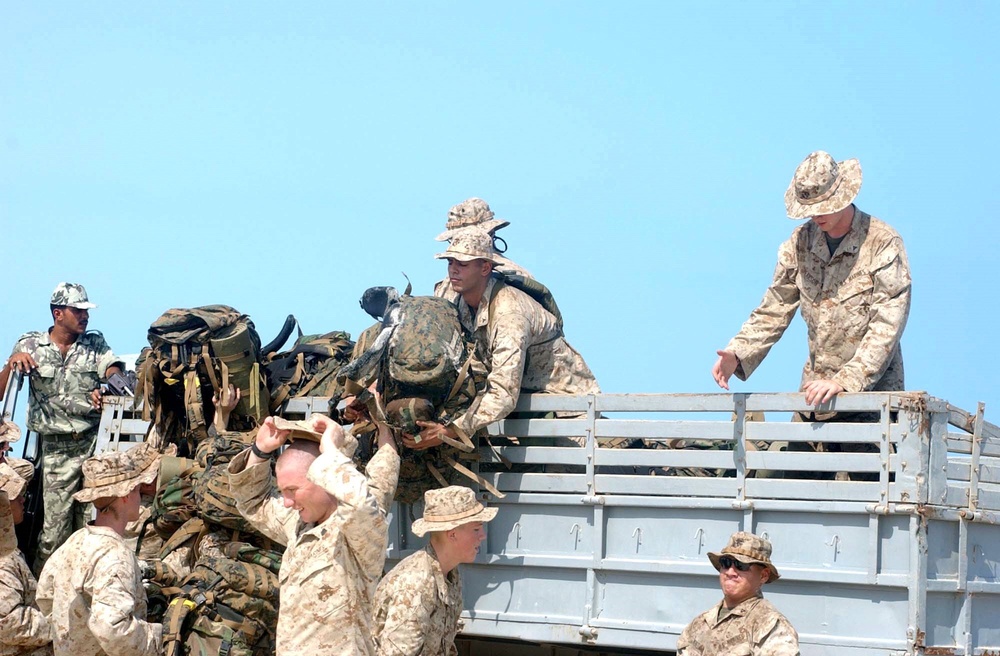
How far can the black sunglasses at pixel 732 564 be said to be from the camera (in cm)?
660

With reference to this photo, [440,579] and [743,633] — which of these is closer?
[743,633]

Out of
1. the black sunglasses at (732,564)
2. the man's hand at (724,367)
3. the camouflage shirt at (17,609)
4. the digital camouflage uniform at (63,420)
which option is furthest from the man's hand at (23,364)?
the black sunglasses at (732,564)

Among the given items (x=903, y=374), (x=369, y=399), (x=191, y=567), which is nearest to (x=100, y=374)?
(x=191, y=567)

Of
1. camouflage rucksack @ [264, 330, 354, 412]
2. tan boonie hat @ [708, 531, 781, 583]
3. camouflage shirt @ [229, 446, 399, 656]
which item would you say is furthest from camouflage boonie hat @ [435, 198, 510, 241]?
camouflage shirt @ [229, 446, 399, 656]

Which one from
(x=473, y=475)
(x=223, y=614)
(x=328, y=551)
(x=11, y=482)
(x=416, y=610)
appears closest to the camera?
(x=328, y=551)

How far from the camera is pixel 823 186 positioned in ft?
24.7

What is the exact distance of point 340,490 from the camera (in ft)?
17.1

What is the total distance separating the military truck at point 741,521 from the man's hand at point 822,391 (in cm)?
8

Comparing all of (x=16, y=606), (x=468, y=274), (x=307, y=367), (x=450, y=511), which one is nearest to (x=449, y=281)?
(x=468, y=274)

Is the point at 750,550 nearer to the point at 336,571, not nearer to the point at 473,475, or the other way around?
the point at 473,475

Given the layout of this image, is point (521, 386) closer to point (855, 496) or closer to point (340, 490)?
point (855, 496)

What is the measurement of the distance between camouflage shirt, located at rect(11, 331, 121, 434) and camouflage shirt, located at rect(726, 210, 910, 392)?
5.28m

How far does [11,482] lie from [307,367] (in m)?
2.11

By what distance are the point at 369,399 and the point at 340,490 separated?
97.5 inches
